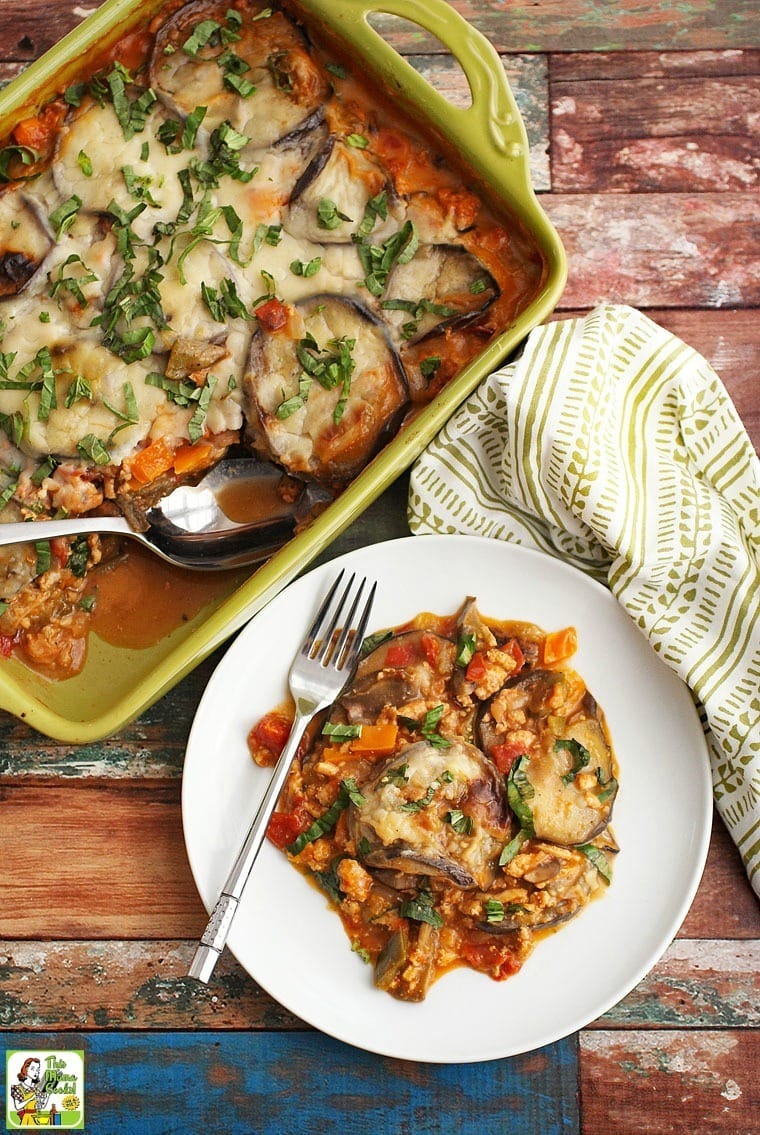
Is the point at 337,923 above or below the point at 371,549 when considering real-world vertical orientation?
below

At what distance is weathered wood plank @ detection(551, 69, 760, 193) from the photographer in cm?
292

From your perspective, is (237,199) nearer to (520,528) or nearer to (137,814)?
(520,528)

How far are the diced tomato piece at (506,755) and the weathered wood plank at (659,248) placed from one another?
120 centimetres

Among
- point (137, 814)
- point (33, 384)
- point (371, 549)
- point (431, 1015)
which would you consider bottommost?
point (431, 1015)

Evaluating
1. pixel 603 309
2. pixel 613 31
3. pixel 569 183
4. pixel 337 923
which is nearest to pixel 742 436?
pixel 603 309

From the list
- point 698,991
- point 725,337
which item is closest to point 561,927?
point 698,991

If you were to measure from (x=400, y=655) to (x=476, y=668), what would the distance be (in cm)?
19

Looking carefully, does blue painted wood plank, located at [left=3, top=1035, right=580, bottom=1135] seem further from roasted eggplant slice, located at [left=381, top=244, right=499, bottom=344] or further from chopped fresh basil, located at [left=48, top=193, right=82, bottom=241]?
chopped fresh basil, located at [left=48, top=193, right=82, bottom=241]

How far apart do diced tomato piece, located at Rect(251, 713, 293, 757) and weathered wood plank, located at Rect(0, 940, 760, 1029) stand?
1.83ft

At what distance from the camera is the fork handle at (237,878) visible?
240 centimetres

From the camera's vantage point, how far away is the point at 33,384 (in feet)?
8.04

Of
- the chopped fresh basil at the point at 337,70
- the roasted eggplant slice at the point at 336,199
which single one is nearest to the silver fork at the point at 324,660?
the roasted eggplant slice at the point at 336,199

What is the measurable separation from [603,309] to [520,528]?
1.91 ft

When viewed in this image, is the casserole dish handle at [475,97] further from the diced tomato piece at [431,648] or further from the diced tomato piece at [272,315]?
the diced tomato piece at [431,648]
